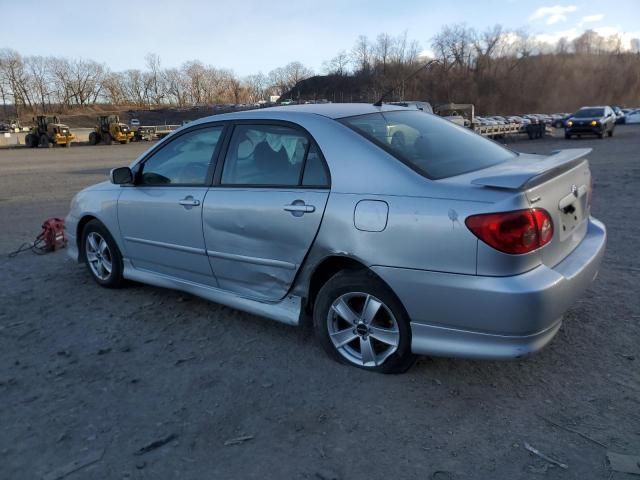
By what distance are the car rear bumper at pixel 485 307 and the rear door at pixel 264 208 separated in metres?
0.64

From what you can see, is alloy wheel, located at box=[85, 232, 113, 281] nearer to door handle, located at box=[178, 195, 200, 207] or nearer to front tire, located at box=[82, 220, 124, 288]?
front tire, located at box=[82, 220, 124, 288]

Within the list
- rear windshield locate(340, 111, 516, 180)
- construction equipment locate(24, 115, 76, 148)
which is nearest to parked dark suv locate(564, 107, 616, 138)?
rear windshield locate(340, 111, 516, 180)

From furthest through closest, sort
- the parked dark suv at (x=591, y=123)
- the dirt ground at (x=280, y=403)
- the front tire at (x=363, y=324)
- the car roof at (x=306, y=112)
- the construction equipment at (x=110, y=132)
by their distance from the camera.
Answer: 1. the construction equipment at (x=110, y=132)
2. the parked dark suv at (x=591, y=123)
3. the car roof at (x=306, y=112)
4. the front tire at (x=363, y=324)
5. the dirt ground at (x=280, y=403)

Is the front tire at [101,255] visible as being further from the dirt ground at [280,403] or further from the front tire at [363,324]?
the front tire at [363,324]

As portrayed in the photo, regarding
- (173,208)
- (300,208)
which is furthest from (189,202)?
(300,208)

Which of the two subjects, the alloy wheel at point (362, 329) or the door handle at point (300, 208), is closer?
the alloy wheel at point (362, 329)

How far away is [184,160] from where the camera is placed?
4.27 m

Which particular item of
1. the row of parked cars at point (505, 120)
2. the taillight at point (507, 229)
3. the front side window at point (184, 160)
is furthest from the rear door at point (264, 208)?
the row of parked cars at point (505, 120)

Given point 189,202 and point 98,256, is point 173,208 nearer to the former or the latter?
point 189,202

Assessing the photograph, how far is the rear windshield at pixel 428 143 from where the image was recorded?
10.5 feet

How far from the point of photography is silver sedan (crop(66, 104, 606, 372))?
2729mm

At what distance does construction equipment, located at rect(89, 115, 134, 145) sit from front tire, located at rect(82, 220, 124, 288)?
43056 millimetres

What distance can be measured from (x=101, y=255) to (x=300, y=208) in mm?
2603

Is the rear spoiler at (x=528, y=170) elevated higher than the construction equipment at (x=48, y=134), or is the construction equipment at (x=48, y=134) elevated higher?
the construction equipment at (x=48, y=134)
